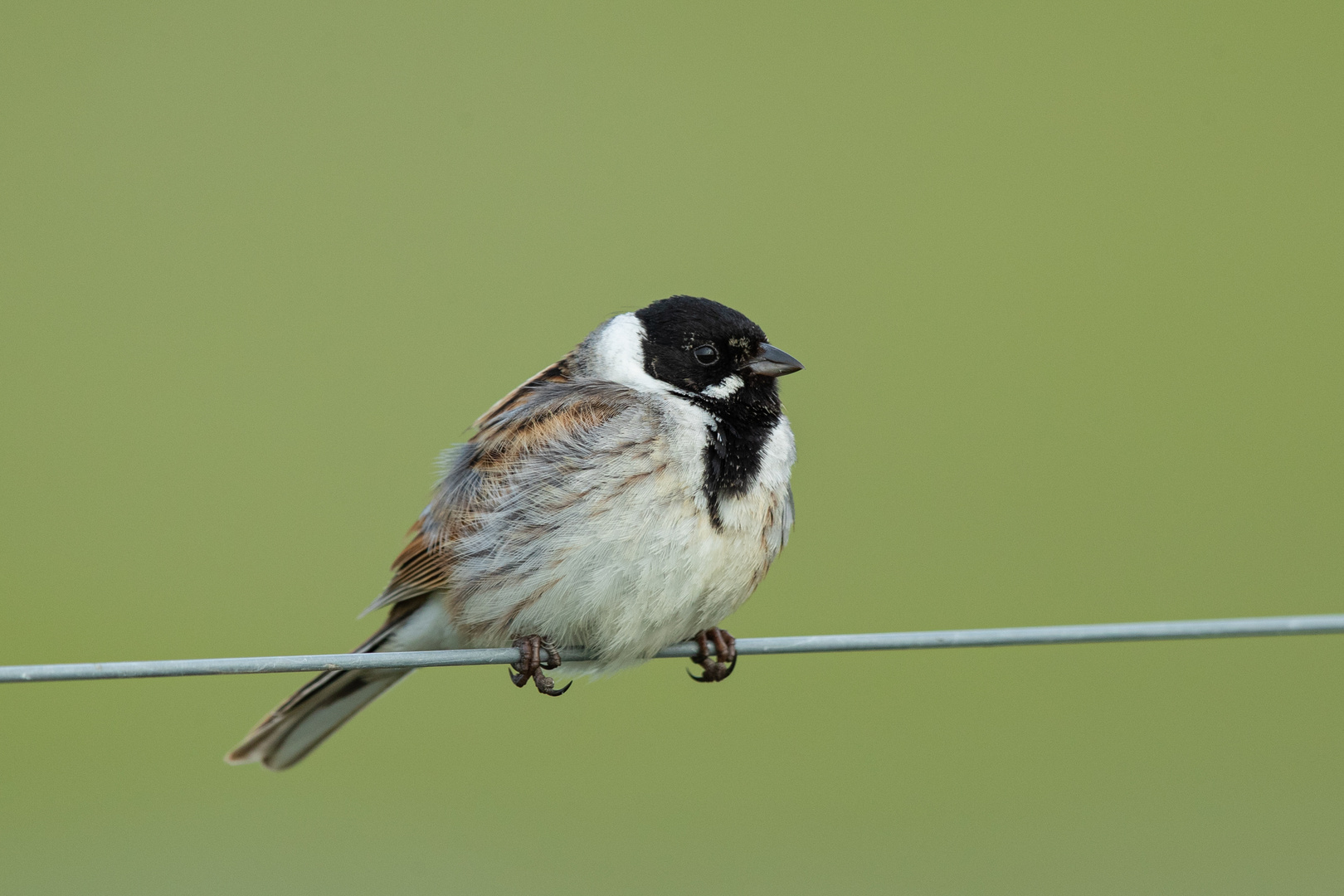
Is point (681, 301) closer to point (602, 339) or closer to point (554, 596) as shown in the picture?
point (602, 339)

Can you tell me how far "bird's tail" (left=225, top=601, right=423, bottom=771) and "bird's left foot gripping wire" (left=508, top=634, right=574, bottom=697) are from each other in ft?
1.96

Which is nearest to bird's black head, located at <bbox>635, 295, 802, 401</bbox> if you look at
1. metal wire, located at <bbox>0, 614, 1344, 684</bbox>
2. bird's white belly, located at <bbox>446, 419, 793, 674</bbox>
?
bird's white belly, located at <bbox>446, 419, 793, 674</bbox>

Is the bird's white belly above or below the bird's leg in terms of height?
above

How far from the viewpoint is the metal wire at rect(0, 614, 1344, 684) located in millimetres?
2455

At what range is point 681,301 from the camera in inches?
157

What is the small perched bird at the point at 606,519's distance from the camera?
3428 mm

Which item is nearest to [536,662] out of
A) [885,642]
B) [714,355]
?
[714,355]

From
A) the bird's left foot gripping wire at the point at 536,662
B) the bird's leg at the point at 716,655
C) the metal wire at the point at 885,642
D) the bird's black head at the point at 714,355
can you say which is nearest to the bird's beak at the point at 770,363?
the bird's black head at the point at 714,355

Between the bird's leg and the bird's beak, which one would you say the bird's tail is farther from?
the bird's beak

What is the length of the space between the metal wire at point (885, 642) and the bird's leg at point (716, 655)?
3.73ft

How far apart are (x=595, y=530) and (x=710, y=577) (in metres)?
0.34

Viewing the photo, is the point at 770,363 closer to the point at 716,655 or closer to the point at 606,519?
the point at 606,519

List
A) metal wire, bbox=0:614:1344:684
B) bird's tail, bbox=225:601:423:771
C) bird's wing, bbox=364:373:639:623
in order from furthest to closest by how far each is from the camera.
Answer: bird's tail, bbox=225:601:423:771 < bird's wing, bbox=364:373:639:623 < metal wire, bbox=0:614:1344:684

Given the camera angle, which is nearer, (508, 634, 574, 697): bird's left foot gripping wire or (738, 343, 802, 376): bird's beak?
(508, 634, 574, 697): bird's left foot gripping wire
